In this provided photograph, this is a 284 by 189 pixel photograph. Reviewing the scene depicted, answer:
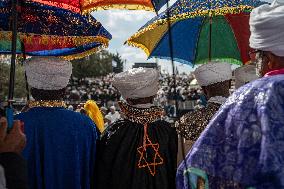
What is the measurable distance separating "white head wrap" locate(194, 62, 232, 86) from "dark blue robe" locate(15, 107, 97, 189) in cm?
125

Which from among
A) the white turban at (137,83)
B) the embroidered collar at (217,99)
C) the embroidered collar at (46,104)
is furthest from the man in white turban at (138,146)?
the embroidered collar at (217,99)

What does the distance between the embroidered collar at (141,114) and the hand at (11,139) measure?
1.36 metres

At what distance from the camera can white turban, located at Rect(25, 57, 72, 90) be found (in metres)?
3.45

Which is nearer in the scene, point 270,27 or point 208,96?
point 270,27

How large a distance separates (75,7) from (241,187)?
2.17 metres

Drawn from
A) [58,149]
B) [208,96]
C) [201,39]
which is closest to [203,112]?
[208,96]

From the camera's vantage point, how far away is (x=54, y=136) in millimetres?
3312

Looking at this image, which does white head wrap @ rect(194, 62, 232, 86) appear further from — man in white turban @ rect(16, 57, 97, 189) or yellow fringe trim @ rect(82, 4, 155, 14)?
man in white turban @ rect(16, 57, 97, 189)

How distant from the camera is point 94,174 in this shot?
344cm

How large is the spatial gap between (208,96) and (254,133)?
93.7 inches

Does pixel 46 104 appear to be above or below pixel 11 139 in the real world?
above

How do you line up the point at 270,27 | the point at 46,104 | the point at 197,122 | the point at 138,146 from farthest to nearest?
1. the point at 197,122
2. the point at 46,104
3. the point at 138,146
4. the point at 270,27

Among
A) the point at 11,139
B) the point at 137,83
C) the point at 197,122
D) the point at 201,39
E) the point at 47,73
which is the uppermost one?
the point at 201,39

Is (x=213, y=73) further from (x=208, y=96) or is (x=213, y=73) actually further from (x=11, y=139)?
(x=11, y=139)
